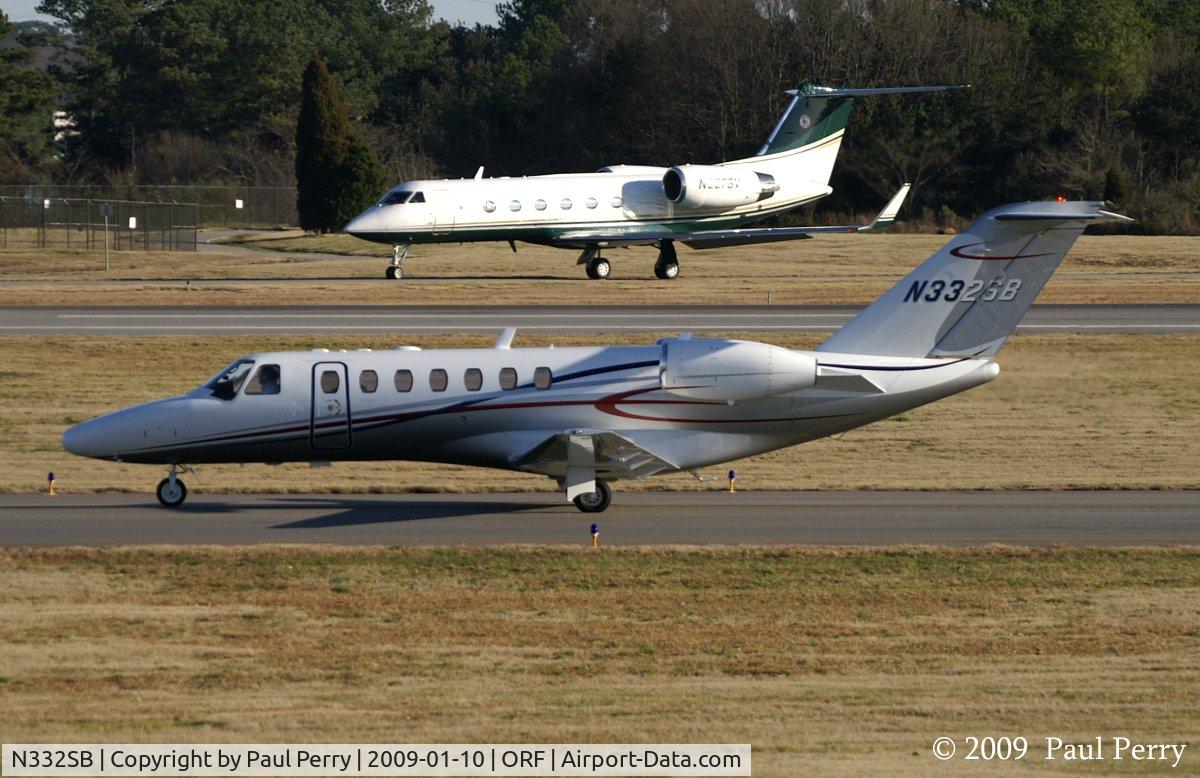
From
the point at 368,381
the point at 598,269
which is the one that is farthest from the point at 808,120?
the point at 368,381

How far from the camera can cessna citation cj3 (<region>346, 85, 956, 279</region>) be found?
5344 cm

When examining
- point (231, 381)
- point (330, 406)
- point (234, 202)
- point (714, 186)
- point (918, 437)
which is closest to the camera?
point (330, 406)

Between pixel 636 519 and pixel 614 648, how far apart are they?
6664mm

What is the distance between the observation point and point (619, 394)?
2273 cm

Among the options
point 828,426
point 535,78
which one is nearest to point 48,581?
point 828,426

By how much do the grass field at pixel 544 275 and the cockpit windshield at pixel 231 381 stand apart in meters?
25.8

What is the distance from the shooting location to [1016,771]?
12.3 metres

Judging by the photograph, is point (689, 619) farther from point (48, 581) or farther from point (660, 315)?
point (660, 315)

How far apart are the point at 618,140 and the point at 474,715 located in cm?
8514

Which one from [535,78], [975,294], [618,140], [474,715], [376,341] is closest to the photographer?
[474,715]

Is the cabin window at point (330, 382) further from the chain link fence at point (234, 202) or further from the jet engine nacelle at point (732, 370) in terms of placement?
the chain link fence at point (234, 202)

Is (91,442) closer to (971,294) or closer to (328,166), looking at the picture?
(971,294)

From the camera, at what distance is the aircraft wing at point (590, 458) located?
22.3 meters

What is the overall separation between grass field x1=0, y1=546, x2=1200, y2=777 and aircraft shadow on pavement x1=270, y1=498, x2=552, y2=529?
2269 mm
